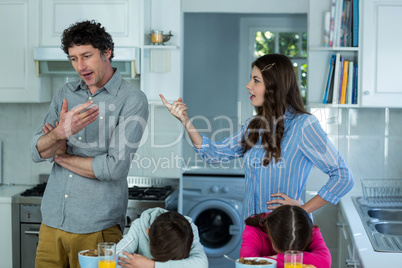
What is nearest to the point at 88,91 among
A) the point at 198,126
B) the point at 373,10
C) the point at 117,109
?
the point at 117,109

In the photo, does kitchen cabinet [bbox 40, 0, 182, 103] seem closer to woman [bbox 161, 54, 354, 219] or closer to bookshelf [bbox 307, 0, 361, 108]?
bookshelf [bbox 307, 0, 361, 108]

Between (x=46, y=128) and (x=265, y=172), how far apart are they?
952 mm

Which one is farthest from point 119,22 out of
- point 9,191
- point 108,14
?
point 9,191

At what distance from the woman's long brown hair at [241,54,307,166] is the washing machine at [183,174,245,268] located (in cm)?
287

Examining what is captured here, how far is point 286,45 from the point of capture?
6496 millimetres

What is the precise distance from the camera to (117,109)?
2555 mm

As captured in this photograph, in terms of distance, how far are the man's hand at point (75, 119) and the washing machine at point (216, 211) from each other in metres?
2.99

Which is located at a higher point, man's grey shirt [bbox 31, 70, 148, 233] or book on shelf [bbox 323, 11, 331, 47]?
book on shelf [bbox 323, 11, 331, 47]

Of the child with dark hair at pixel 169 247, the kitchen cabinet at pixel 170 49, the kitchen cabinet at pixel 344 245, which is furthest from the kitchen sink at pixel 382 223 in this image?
the kitchen cabinet at pixel 170 49

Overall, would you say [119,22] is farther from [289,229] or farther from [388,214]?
[289,229]

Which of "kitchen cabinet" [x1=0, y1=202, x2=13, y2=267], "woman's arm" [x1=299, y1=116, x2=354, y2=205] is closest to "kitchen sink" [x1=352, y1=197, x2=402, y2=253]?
"woman's arm" [x1=299, y1=116, x2=354, y2=205]

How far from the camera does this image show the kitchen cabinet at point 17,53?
13.1 ft

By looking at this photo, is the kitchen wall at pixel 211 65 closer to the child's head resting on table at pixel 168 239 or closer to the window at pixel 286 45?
the window at pixel 286 45

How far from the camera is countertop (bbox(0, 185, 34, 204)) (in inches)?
154
